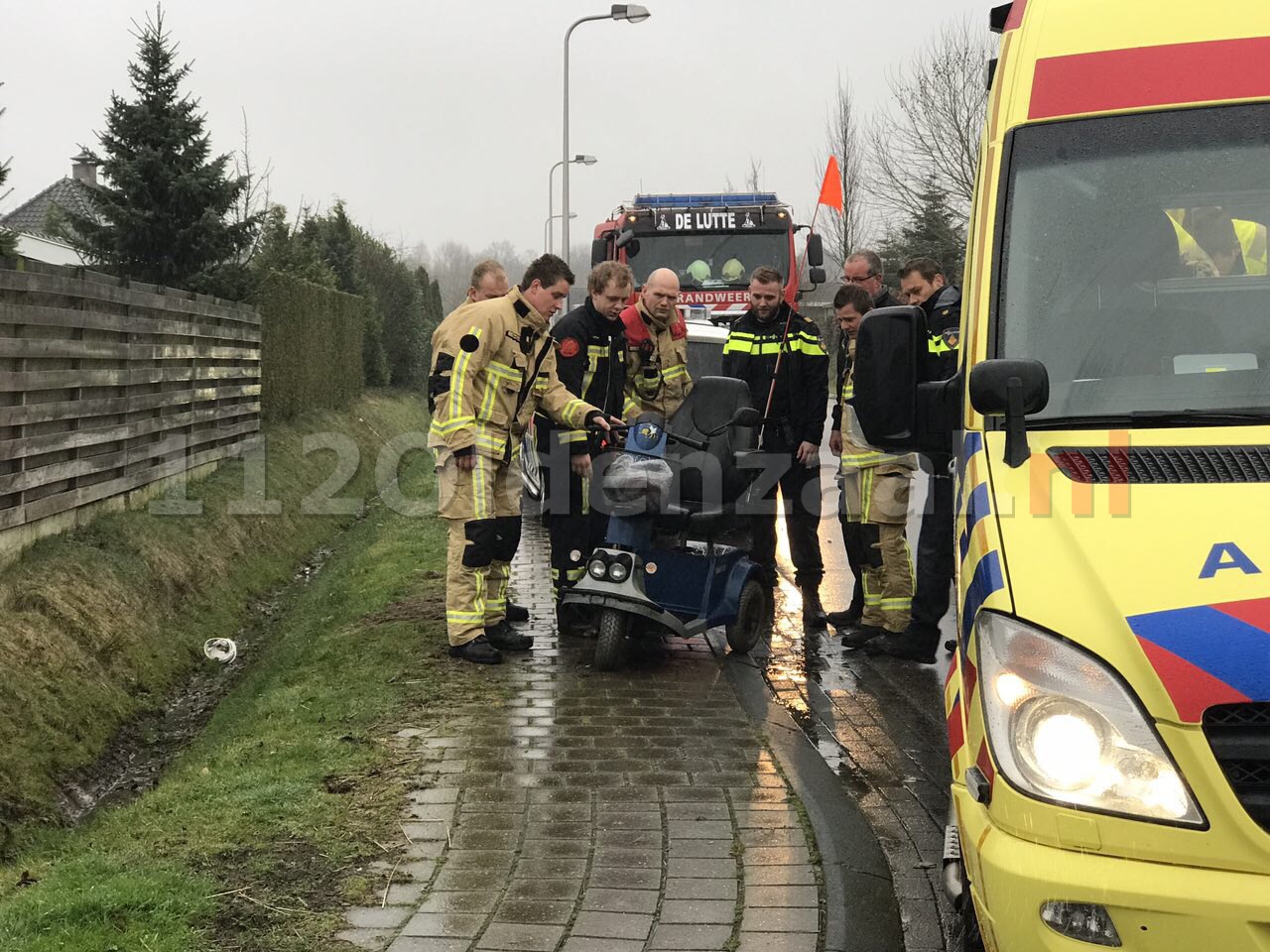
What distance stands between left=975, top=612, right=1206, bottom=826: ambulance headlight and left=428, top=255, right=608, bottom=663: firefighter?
485cm

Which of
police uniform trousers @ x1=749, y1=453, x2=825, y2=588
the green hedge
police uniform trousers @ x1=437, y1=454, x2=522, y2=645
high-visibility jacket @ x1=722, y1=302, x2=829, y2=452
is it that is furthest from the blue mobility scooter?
the green hedge

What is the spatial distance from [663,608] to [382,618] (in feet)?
7.94

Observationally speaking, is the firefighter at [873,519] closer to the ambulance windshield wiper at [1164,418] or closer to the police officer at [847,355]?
the police officer at [847,355]

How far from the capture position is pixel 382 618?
8.98m

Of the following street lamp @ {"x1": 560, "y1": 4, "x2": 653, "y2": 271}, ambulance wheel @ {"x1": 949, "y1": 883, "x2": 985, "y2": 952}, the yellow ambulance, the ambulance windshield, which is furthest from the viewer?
street lamp @ {"x1": 560, "y1": 4, "x2": 653, "y2": 271}

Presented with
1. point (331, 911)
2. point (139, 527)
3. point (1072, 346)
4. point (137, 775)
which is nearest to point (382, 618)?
point (137, 775)

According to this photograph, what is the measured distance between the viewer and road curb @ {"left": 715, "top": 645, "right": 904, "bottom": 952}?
409cm

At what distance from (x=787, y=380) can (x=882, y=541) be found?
57.7 inches

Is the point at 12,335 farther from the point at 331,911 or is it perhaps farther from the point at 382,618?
the point at 331,911

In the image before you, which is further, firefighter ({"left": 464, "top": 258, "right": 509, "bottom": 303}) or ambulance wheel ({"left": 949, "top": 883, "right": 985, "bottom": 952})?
firefighter ({"left": 464, "top": 258, "right": 509, "bottom": 303})

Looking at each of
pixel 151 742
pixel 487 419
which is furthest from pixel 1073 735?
pixel 151 742

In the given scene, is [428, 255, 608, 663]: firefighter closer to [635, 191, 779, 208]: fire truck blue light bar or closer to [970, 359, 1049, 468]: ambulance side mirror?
[970, 359, 1049, 468]: ambulance side mirror

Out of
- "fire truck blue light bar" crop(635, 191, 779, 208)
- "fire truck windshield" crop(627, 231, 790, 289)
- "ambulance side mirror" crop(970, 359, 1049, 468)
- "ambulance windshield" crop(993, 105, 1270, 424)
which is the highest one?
"fire truck blue light bar" crop(635, 191, 779, 208)

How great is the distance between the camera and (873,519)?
26.5 feet
